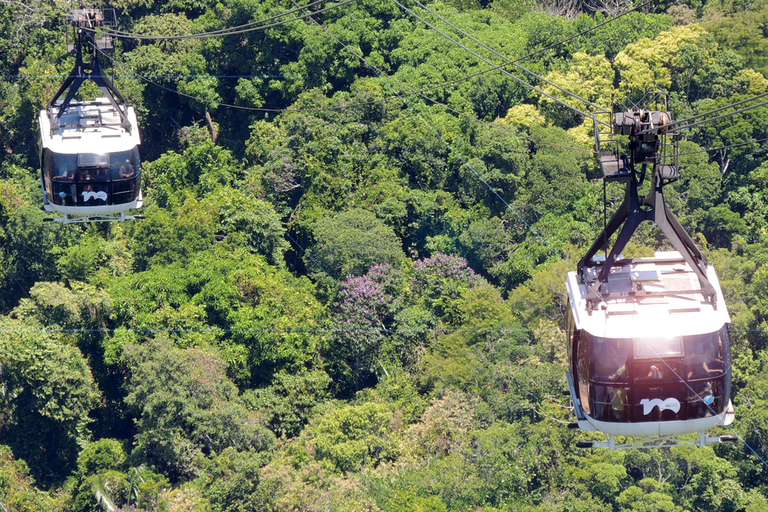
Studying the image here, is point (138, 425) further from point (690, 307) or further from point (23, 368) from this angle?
point (690, 307)

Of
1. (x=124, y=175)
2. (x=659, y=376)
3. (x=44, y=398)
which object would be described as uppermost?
(x=124, y=175)

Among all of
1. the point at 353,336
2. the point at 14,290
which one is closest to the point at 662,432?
the point at 353,336

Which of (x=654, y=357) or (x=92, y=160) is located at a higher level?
(x=92, y=160)

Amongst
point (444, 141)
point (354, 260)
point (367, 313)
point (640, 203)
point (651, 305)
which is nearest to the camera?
point (651, 305)

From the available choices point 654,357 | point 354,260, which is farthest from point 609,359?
point 354,260

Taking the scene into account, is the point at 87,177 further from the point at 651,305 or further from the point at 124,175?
the point at 651,305

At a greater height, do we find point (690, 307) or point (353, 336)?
point (690, 307)

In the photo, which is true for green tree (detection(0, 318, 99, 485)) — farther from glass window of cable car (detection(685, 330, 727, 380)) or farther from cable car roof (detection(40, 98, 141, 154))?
glass window of cable car (detection(685, 330, 727, 380))

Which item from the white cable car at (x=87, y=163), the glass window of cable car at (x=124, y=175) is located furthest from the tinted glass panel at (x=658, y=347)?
the glass window of cable car at (x=124, y=175)
